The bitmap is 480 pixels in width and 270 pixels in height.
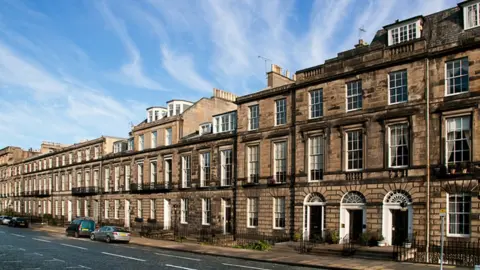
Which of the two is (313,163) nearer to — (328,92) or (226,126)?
(328,92)

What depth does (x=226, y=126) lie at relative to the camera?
1540 inches

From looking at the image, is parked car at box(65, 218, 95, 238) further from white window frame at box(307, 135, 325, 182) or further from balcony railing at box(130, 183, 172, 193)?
white window frame at box(307, 135, 325, 182)

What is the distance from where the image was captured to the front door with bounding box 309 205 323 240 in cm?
2944

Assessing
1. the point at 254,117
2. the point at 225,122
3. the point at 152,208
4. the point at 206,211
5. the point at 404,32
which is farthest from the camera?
the point at 152,208

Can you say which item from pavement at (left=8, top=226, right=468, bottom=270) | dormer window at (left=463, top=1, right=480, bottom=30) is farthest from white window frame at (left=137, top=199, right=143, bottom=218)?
dormer window at (left=463, top=1, right=480, bottom=30)

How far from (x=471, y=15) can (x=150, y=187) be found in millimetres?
32024

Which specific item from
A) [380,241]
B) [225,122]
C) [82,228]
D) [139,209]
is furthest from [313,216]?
[139,209]

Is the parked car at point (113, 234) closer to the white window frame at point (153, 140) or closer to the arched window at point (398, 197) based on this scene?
the white window frame at point (153, 140)

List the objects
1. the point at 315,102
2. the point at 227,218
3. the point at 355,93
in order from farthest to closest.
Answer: the point at 227,218 → the point at 315,102 → the point at 355,93

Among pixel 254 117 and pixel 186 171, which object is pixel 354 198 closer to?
pixel 254 117

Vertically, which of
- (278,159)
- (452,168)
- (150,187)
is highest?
(278,159)

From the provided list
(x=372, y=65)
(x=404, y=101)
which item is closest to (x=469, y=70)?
(x=404, y=101)

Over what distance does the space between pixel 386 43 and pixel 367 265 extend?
1397 cm

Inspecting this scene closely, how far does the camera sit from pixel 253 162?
34781 millimetres
